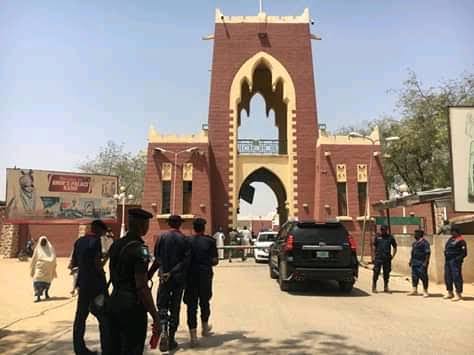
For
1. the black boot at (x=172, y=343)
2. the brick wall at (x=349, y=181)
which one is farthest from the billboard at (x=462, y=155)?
the brick wall at (x=349, y=181)

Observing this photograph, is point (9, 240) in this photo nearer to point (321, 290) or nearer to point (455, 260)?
point (321, 290)

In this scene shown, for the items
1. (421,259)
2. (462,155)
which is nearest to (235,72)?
(462,155)

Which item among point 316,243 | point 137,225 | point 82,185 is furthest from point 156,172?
point 137,225

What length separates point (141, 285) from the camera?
4.10 metres

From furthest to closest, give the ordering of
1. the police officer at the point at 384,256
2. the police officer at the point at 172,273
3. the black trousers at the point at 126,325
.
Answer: the police officer at the point at 384,256 < the police officer at the point at 172,273 < the black trousers at the point at 126,325

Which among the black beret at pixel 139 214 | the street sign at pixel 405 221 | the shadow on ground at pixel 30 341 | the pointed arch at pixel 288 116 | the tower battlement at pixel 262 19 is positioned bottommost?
the shadow on ground at pixel 30 341

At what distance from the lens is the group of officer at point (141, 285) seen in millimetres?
4082

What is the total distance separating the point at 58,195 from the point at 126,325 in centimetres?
2995

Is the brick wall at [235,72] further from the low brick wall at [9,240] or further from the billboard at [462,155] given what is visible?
the billboard at [462,155]

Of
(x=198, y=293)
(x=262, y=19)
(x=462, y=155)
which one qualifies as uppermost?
(x=262, y=19)

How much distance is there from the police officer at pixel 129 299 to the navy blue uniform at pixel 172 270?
2.28 m

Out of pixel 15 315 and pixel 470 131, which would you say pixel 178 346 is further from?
pixel 470 131

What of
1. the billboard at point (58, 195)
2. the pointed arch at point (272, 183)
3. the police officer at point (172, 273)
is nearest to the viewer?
the police officer at point (172, 273)

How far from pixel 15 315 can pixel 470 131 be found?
11558mm
